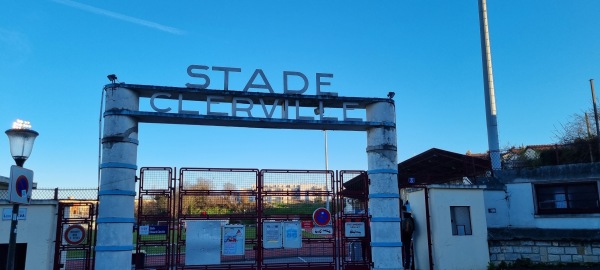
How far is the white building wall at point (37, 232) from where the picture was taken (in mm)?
11689

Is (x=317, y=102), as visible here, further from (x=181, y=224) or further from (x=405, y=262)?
(x=405, y=262)

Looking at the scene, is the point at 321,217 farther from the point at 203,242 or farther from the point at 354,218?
the point at 203,242

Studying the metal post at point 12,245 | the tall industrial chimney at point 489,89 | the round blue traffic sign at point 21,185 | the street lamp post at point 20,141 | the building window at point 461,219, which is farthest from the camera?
the tall industrial chimney at point 489,89

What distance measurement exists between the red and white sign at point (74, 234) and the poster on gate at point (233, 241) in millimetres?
3527

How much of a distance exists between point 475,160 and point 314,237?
893 cm

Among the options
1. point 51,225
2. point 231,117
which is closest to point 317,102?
point 231,117

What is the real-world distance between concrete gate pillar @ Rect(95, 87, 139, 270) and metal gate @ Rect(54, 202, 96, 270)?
915 mm

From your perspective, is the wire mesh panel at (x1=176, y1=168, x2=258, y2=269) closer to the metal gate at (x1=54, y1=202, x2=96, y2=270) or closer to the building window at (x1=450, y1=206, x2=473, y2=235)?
the metal gate at (x1=54, y1=202, x2=96, y2=270)

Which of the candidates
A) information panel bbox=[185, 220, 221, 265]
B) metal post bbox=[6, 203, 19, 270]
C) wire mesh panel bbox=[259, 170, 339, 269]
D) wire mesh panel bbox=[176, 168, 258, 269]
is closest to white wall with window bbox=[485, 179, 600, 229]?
wire mesh panel bbox=[259, 170, 339, 269]

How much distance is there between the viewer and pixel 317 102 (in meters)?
13.2

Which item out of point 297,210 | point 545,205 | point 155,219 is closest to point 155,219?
point 155,219

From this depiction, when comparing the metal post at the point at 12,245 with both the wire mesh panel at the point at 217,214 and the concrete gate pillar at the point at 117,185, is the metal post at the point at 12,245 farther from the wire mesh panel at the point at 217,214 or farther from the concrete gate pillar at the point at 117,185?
the wire mesh panel at the point at 217,214

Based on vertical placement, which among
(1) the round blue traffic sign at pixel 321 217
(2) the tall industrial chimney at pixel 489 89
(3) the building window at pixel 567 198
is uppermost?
(2) the tall industrial chimney at pixel 489 89

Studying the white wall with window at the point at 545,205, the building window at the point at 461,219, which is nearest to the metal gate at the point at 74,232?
the building window at the point at 461,219
